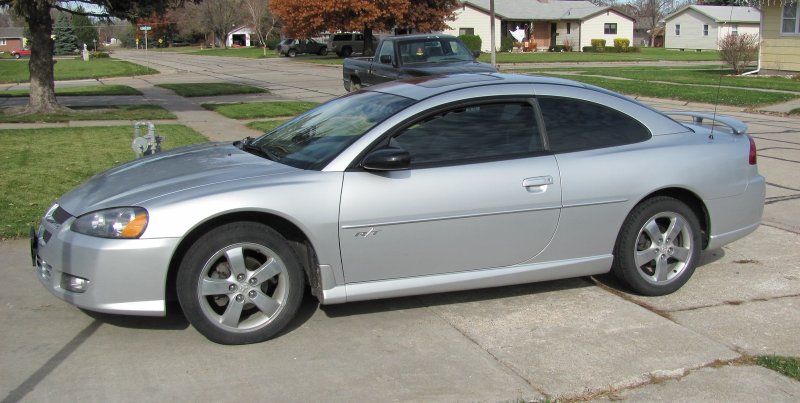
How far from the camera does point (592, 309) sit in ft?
17.0

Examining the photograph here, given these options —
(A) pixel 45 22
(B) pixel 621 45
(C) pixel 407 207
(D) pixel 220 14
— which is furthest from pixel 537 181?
(D) pixel 220 14

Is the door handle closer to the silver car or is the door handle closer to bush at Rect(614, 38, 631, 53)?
the silver car

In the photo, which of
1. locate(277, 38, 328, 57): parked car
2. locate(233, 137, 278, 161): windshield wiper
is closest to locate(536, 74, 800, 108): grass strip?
locate(233, 137, 278, 161): windshield wiper

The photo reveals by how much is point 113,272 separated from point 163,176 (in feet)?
2.59

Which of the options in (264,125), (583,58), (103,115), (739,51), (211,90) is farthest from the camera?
(583,58)

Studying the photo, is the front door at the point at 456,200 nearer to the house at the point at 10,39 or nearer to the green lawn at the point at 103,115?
the green lawn at the point at 103,115

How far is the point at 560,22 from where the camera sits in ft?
223

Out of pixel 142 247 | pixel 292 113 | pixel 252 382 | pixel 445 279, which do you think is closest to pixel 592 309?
pixel 445 279

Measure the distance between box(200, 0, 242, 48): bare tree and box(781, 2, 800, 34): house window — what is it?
253ft

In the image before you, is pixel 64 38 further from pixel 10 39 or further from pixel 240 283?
pixel 240 283

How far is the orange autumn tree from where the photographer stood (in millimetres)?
44000

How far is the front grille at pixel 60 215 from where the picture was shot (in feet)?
15.3

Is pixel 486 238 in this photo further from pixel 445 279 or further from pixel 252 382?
pixel 252 382

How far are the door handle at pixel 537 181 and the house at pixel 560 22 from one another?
6089 centimetres
